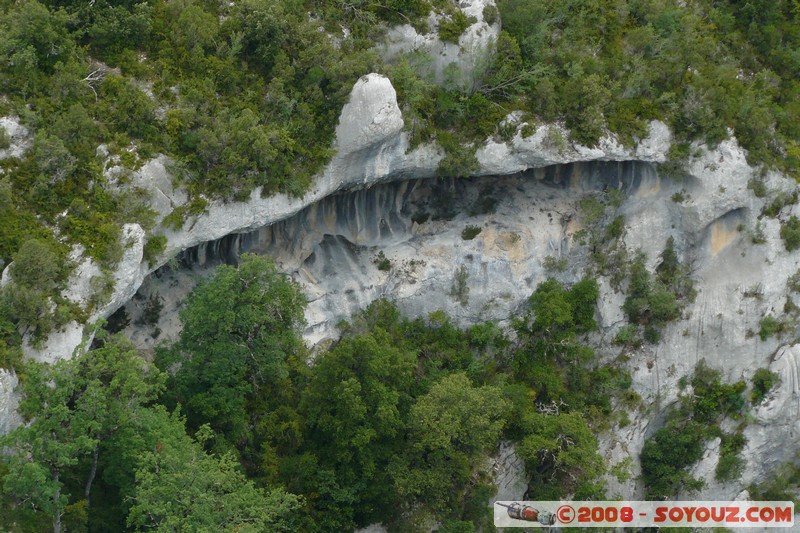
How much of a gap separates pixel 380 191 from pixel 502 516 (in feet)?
39.9

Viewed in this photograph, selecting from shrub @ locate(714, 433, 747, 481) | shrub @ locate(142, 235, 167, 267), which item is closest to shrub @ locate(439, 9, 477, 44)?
shrub @ locate(142, 235, 167, 267)

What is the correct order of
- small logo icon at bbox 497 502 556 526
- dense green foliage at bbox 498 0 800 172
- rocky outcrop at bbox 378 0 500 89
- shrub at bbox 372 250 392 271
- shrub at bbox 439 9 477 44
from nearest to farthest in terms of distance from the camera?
small logo icon at bbox 497 502 556 526
rocky outcrop at bbox 378 0 500 89
shrub at bbox 439 9 477 44
dense green foliage at bbox 498 0 800 172
shrub at bbox 372 250 392 271

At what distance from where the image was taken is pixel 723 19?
4391 centimetres

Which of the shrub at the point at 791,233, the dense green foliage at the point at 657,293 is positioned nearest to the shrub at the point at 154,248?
→ the dense green foliage at the point at 657,293

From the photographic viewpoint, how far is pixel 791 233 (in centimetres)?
4116

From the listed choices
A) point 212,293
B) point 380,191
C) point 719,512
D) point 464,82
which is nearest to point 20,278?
point 212,293

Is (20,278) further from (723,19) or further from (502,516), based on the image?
(723,19)

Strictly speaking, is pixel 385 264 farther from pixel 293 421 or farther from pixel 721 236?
pixel 721 236

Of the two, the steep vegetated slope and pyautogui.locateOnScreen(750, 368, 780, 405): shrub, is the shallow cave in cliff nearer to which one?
the steep vegetated slope

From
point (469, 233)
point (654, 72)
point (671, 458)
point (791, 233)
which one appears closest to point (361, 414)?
point (469, 233)

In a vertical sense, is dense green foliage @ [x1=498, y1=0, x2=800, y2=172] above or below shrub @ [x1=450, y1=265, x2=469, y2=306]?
above

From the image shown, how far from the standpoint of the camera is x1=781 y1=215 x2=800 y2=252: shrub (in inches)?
1620

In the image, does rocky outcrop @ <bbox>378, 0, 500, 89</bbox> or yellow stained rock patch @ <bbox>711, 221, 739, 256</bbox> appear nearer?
rocky outcrop @ <bbox>378, 0, 500, 89</bbox>

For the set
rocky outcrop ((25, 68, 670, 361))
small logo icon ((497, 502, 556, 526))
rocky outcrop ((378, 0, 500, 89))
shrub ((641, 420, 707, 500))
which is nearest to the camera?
rocky outcrop ((25, 68, 670, 361))
